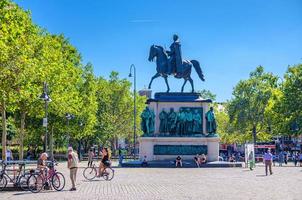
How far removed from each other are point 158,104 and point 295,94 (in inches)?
1018

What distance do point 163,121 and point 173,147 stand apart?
2.43 metres

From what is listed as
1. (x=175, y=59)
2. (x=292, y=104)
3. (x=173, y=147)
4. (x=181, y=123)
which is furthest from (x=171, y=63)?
(x=292, y=104)

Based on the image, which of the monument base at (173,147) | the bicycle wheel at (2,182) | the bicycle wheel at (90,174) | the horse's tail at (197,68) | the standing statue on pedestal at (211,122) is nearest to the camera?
the bicycle wheel at (2,182)

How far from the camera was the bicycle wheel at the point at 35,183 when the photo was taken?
19562 mm

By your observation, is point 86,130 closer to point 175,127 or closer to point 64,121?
point 64,121

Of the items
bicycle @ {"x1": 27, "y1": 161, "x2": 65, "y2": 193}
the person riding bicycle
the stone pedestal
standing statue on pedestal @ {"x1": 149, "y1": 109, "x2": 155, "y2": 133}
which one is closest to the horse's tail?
the stone pedestal

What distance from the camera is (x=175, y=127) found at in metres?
42.2

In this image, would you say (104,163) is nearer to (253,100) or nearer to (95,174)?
(95,174)

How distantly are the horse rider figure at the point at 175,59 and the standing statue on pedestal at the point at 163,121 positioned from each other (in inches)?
156

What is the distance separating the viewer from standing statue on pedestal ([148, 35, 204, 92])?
44438 millimetres

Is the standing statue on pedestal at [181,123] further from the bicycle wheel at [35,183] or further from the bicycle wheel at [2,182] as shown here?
the bicycle wheel at [2,182]

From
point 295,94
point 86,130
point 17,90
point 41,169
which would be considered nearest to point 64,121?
point 86,130

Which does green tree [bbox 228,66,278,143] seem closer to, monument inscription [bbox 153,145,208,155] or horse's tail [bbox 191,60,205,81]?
horse's tail [bbox 191,60,205,81]

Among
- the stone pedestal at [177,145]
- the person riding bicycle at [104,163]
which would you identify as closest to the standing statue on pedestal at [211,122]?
the stone pedestal at [177,145]
